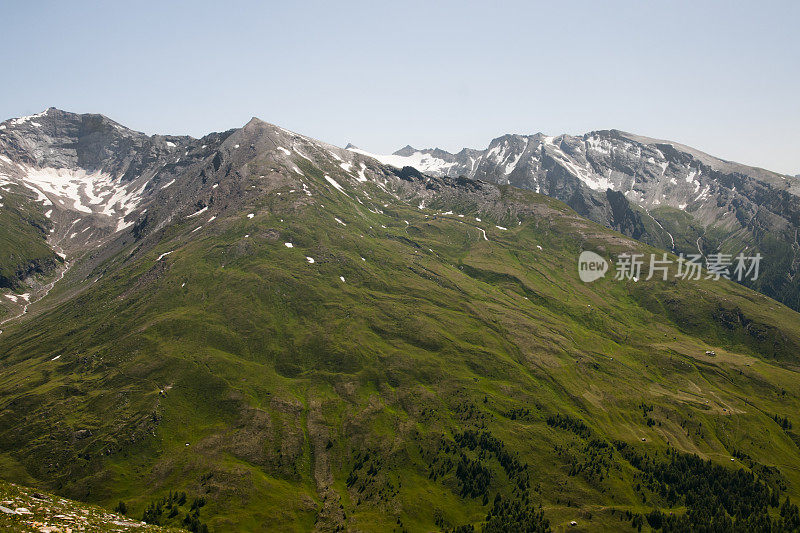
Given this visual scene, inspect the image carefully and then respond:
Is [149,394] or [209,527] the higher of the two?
[149,394]

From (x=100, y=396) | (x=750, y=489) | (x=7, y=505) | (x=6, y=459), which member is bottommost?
(x=6, y=459)

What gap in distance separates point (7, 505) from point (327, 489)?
428ft

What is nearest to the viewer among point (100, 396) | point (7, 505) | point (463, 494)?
point (7, 505)

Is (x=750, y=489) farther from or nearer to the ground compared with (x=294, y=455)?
farther from the ground

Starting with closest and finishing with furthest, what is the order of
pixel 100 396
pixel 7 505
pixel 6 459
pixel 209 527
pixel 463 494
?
pixel 7 505 < pixel 209 527 < pixel 6 459 < pixel 463 494 < pixel 100 396

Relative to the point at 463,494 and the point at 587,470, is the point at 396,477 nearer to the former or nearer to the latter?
the point at 463,494

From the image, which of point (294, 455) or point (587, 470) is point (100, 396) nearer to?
point (294, 455)

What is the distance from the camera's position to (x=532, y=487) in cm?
18312

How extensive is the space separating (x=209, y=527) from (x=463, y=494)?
327 feet

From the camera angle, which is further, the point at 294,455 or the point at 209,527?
the point at 294,455

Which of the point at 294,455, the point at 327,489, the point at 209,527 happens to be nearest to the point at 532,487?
the point at 327,489

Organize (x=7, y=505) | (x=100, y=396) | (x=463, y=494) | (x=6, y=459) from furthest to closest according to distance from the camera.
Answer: (x=100, y=396) → (x=463, y=494) → (x=6, y=459) → (x=7, y=505)

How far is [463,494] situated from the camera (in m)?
181

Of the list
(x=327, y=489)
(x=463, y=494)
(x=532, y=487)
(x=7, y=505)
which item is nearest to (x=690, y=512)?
(x=532, y=487)
